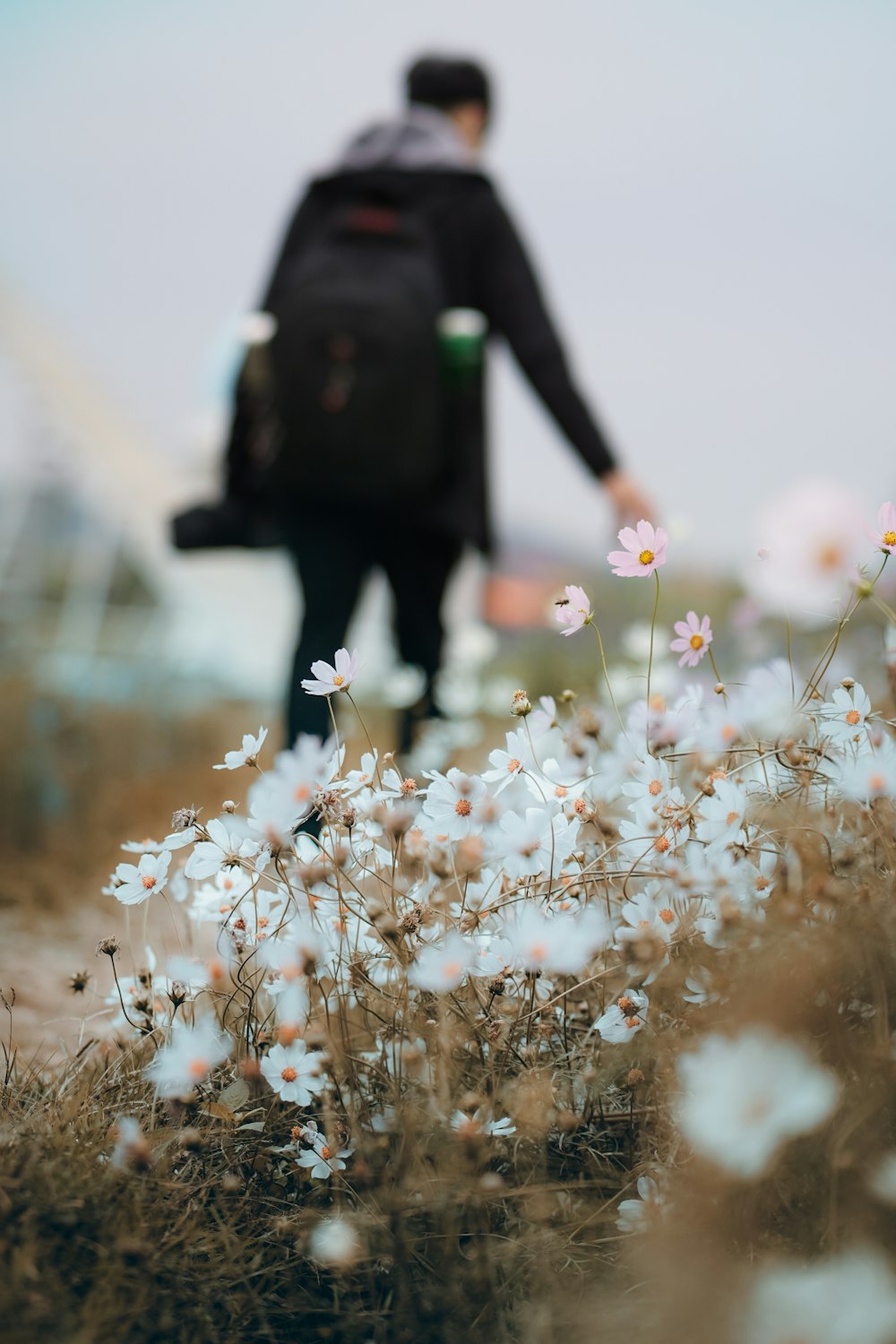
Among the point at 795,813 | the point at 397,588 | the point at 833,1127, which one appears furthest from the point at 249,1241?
the point at 397,588

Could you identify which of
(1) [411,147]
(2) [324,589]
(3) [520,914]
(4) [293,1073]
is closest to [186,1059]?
(4) [293,1073]

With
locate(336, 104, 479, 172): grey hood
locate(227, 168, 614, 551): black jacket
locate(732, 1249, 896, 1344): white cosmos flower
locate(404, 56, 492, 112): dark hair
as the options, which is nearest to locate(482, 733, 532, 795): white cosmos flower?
locate(732, 1249, 896, 1344): white cosmos flower

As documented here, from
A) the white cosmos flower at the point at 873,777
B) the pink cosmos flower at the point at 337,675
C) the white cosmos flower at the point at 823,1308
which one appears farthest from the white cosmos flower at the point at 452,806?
the white cosmos flower at the point at 823,1308

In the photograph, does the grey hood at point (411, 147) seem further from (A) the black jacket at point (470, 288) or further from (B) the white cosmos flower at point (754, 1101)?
(B) the white cosmos flower at point (754, 1101)

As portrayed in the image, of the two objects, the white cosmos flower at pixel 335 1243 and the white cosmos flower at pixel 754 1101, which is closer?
the white cosmos flower at pixel 754 1101

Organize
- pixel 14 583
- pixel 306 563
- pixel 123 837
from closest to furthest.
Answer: pixel 306 563 → pixel 123 837 → pixel 14 583

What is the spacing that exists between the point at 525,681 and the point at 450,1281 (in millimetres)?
3784

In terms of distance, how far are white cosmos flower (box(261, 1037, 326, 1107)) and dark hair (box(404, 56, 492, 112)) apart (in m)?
2.04

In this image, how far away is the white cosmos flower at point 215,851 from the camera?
982mm

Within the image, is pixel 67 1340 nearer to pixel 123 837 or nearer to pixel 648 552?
pixel 648 552

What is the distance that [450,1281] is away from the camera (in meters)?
0.74

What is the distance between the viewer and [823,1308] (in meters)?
0.55

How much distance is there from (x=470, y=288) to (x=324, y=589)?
2.26 ft

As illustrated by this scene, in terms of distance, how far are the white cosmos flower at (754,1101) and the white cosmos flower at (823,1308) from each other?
60 mm
